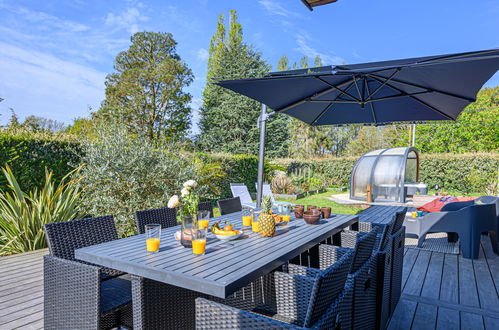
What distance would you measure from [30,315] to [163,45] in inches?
769

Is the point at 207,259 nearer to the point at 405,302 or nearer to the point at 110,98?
the point at 405,302

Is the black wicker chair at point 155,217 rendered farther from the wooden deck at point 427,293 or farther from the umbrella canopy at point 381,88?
the umbrella canopy at point 381,88

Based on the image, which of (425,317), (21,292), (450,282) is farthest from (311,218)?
(21,292)

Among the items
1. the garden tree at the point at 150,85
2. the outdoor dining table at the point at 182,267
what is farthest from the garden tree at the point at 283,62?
the outdoor dining table at the point at 182,267

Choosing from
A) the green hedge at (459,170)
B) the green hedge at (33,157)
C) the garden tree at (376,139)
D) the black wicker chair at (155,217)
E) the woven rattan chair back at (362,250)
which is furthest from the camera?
the garden tree at (376,139)

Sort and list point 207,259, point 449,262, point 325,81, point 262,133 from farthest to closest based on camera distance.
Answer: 1. point 262,133
2. point 449,262
3. point 325,81
4. point 207,259

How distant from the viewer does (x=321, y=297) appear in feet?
4.01

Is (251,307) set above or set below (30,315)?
above

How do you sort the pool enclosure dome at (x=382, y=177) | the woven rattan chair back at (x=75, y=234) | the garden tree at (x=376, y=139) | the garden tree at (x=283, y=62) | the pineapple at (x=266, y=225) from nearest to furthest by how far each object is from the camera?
1. the woven rattan chair back at (x=75, y=234)
2. the pineapple at (x=266, y=225)
3. the pool enclosure dome at (x=382, y=177)
4. the garden tree at (x=376, y=139)
5. the garden tree at (x=283, y=62)

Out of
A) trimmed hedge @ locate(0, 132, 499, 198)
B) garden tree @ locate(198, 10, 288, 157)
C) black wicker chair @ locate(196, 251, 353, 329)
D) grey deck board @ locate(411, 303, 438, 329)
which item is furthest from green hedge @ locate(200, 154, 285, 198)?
black wicker chair @ locate(196, 251, 353, 329)

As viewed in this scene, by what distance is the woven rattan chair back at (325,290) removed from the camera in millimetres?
1178

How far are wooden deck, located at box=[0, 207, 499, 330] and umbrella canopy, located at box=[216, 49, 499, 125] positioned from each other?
198 cm

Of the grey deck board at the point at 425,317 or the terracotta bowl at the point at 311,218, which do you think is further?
the terracotta bowl at the point at 311,218

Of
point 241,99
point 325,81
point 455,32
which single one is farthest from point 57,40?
point 455,32
